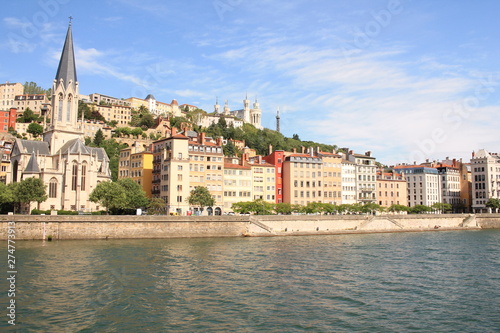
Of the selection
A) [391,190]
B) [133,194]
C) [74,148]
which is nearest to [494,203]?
[391,190]

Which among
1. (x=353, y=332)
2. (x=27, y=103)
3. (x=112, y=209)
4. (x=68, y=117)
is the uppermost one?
(x=27, y=103)

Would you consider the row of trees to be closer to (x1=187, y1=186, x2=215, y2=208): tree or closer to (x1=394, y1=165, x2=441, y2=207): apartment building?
(x1=187, y1=186, x2=215, y2=208): tree

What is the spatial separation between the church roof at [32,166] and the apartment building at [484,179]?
100 m

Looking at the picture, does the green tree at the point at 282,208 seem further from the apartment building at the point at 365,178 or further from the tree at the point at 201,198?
the apartment building at the point at 365,178

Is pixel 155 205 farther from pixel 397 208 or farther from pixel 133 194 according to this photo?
pixel 397 208

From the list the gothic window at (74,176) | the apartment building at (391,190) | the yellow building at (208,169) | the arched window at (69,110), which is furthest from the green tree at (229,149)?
the gothic window at (74,176)

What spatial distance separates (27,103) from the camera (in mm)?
153125

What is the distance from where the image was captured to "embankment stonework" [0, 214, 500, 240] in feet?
172

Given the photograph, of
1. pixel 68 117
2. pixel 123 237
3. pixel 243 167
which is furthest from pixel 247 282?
pixel 68 117

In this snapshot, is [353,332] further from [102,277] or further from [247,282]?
[102,277]

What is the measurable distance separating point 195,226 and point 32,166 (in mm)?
29416

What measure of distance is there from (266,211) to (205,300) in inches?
2054

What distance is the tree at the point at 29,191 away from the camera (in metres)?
62.7

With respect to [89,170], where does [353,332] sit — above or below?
below
